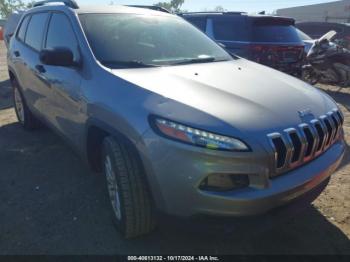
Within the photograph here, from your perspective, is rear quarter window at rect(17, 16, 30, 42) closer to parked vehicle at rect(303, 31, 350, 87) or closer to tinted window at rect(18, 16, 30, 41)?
tinted window at rect(18, 16, 30, 41)

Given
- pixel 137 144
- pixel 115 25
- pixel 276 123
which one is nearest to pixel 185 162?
pixel 137 144

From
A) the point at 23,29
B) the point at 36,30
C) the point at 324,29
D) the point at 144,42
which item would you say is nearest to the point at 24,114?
the point at 23,29

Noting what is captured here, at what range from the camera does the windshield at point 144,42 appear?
318 cm

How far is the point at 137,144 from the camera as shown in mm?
2436

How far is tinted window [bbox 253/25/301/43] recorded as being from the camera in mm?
7219

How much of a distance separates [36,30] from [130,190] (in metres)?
2.93

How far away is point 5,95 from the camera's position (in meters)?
8.59

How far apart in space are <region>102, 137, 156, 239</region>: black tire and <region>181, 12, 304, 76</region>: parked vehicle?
4.96 meters

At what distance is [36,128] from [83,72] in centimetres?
278

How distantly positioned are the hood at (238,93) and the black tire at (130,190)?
0.48m

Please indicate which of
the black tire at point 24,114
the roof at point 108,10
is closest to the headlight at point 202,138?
the roof at point 108,10

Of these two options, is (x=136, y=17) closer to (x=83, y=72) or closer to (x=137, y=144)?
(x=83, y=72)

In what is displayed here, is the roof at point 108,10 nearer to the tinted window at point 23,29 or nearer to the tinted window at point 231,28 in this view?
the tinted window at point 23,29

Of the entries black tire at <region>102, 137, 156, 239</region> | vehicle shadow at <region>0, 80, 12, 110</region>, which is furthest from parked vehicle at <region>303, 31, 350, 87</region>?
black tire at <region>102, 137, 156, 239</region>
